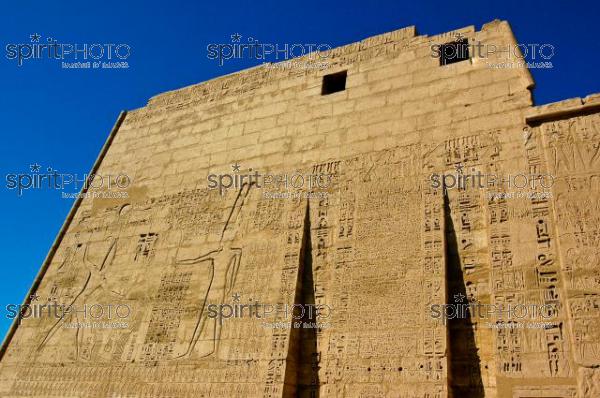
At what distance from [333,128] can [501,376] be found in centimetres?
360

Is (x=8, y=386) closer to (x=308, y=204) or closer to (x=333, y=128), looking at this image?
(x=308, y=204)

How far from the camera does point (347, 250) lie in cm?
557

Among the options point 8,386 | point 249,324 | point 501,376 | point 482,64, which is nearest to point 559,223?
point 501,376

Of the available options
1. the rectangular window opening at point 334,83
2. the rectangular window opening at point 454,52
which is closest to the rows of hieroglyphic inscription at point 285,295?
the rectangular window opening at point 334,83

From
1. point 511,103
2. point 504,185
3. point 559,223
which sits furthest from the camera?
point 511,103

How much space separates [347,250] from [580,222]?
87.5 inches

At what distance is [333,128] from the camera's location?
6680mm

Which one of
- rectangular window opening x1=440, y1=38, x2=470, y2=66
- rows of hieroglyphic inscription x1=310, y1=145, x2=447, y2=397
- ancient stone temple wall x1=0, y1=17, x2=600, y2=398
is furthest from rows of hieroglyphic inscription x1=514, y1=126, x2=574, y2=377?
rectangular window opening x1=440, y1=38, x2=470, y2=66

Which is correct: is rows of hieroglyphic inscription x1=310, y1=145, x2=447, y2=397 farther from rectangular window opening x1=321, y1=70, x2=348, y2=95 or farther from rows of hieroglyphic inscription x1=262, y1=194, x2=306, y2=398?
rectangular window opening x1=321, y1=70, x2=348, y2=95

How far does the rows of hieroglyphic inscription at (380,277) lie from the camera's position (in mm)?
4664

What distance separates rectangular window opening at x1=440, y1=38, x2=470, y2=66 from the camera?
636 centimetres

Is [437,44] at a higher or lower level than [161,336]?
higher

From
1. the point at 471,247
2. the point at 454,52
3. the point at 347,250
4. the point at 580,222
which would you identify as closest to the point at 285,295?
→ the point at 347,250

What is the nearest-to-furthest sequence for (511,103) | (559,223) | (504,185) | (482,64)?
(559,223), (504,185), (511,103), (482,64)
